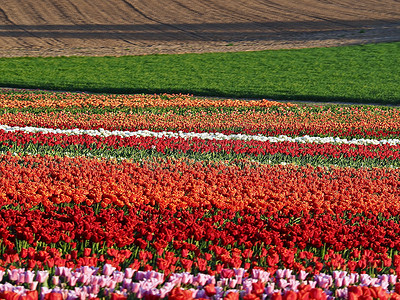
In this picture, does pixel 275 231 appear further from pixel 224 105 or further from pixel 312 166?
pixel 224 105

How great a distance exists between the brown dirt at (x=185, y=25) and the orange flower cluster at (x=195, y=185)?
105ft

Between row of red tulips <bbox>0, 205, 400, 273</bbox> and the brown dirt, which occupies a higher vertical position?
row of red tulips <bbox>0, 205, 400, 273</bbox>

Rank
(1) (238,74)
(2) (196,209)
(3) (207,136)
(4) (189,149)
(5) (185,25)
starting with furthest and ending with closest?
(5) (185,25) → (1) (238,74) → (3) (207,136) → (4) (189,149) → (2) (196,209)

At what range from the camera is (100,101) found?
2339 centimetres

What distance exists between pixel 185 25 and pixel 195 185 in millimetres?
45198

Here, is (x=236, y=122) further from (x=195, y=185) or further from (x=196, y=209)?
(x=196, y=209)

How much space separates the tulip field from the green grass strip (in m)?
9.51

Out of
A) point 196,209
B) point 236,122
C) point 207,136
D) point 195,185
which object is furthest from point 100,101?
point 196,209

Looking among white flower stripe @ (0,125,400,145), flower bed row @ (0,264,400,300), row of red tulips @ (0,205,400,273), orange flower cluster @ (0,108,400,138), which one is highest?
flower bed row @ (0,264,400,300)

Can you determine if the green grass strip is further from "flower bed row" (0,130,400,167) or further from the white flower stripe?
"flower bed row" (0,130,400,167)

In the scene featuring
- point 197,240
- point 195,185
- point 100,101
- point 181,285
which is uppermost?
point 181,285

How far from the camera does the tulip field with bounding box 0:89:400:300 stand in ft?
17.2

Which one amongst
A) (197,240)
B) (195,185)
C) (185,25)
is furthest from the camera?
(185,25)

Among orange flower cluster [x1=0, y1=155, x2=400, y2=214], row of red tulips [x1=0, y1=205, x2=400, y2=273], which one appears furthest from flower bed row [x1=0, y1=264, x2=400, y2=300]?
orange flower cluster [x1=0, y1=155, x2=400, y2=214]
